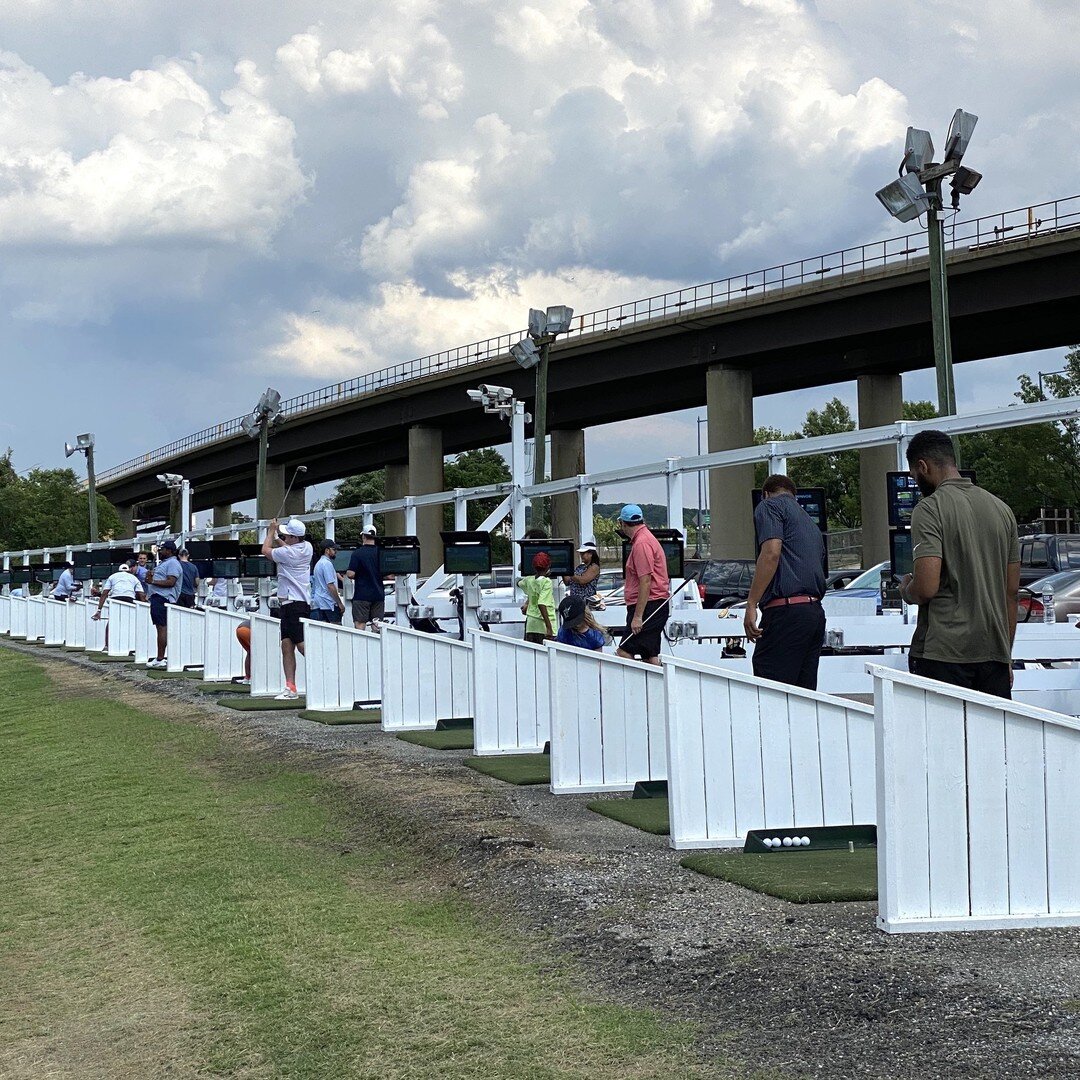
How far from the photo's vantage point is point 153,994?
5.85m

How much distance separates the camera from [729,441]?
53219 millimetres

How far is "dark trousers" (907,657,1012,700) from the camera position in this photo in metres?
6.62

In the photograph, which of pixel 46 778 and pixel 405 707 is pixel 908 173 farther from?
pixel 46 778

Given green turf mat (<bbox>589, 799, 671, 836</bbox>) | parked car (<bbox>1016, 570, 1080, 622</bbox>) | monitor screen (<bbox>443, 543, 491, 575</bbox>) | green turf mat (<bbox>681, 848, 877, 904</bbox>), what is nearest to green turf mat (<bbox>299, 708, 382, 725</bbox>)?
monitor screen (<bbox>443, 543, 491, 575</bbox>)

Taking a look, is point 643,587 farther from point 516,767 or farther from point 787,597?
point 787,597

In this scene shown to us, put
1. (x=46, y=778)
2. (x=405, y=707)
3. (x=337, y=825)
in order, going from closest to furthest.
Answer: (x=337, y=825) → (x=46, y=778) → (x=405, y=707)

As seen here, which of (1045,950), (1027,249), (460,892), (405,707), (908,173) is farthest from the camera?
(1027,249)

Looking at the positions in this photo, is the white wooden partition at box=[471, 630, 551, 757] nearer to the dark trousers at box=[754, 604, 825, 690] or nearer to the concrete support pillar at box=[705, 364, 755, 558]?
the dark trousers at box=[754, 604, 825, 690]

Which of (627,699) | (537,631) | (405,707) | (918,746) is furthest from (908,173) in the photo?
(918,746)

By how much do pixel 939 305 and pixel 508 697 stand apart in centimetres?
1203

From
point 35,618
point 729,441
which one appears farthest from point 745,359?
point 35,618

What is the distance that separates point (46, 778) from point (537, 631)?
638 centimetres

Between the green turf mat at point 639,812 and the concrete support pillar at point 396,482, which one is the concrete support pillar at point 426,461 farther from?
the green turf mat at point 639,812

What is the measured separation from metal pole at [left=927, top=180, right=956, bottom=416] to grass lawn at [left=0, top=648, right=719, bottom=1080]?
42.1 ft
